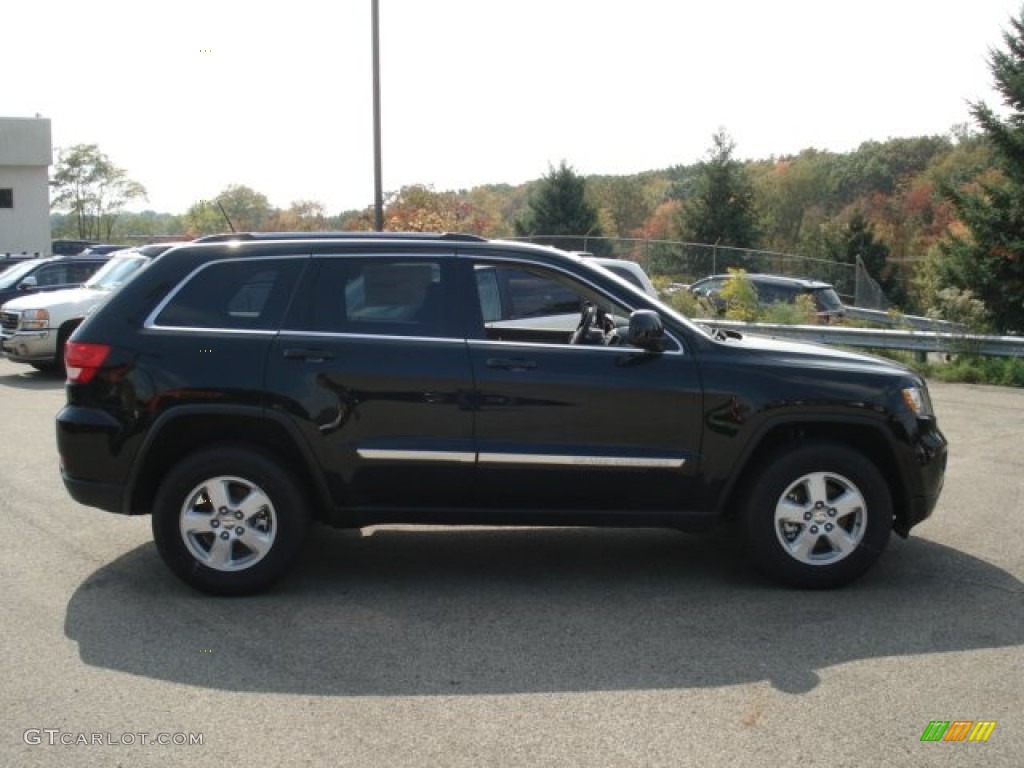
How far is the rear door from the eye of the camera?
5.72 metres

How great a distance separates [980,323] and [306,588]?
12379 mm

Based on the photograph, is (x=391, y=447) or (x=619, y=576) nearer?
(x=391, y=447)

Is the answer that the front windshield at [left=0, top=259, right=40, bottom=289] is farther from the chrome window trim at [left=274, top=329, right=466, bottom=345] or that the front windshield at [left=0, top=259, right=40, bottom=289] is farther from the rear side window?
the chrome window trim at [left=274, top=329, right=466, bottom=345]

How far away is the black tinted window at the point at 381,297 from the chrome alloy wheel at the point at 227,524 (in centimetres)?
97

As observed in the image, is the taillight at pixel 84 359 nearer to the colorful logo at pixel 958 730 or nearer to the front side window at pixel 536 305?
the front side window at pixel 536 305

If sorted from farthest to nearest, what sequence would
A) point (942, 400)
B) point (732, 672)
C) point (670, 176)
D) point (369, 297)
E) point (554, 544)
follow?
point (670, 176)
point (942, 400)
point (554, 544)
point (369, 297)
point (732, 672)

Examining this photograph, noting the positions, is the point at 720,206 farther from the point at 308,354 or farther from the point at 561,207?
the point at 308,354

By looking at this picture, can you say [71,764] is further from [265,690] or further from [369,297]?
[369,297]

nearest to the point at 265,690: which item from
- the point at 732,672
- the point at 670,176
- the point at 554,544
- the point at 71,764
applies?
the point at 71,764

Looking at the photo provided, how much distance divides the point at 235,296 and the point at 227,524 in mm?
1242

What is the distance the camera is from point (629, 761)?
3.95m

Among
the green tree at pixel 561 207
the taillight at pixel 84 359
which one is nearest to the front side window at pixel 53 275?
the taillight at pixel 84 359

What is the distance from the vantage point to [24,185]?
1982 inches
